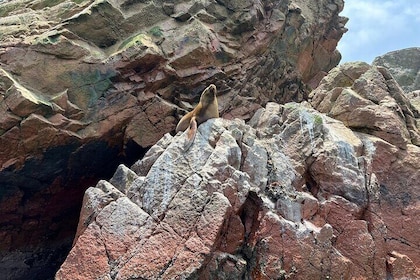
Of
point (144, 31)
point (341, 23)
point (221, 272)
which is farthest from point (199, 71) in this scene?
point (341, 23)

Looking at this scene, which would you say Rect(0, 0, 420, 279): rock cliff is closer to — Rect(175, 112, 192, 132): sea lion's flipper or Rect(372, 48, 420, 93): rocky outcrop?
Rect(175, 112, 192, 132): sea lion's flipper

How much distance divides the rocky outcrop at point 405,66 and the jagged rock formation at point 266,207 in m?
15.6

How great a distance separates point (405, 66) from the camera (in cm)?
→ 3241

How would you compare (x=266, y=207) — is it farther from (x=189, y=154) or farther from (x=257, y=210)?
(x=189, y=154)

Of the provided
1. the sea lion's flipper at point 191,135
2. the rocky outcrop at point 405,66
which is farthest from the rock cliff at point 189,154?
the rocky outcrop at point 405,66

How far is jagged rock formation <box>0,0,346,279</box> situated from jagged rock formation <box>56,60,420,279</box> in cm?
319

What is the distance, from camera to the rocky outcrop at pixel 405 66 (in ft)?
104

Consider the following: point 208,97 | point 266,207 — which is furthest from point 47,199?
point 266,207

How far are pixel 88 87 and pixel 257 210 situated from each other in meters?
8.89

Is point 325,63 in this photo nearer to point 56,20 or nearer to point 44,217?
point 56,20

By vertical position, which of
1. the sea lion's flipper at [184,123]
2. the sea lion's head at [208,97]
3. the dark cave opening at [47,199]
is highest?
the sea lion's head at [208,97]

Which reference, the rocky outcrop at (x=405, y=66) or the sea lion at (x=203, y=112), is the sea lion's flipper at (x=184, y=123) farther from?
the rocky outcrop at (x=405, y=66)

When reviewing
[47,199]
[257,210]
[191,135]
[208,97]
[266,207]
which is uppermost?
[208,97]

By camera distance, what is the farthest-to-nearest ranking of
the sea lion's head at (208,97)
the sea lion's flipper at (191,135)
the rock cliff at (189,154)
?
the sea lion's head at (208,97) < the sea lion's flipper at (191,135) < the rock cliff at (189,154)
